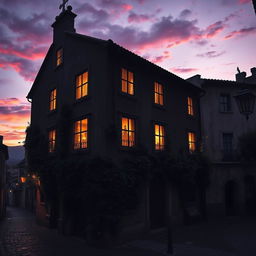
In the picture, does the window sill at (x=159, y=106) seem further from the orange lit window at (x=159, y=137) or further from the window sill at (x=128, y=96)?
the window sill at (x=128, y=96)

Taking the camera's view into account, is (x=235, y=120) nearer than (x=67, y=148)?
No

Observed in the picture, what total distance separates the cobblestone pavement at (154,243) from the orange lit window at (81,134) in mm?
4663

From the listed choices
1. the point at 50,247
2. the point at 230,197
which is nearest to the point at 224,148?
the point at 230,197

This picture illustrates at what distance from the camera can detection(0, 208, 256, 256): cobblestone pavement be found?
33.9 feet

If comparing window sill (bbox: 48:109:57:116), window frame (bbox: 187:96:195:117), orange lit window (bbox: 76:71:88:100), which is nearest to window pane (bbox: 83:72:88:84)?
orange lit window (bbox: 76:71:88:100)

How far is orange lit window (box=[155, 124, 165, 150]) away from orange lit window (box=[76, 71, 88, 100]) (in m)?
4.55

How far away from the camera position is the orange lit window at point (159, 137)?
603 inches

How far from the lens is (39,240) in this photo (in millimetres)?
13023

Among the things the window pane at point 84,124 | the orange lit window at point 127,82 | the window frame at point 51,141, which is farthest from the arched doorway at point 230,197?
the window frame at point 51,141

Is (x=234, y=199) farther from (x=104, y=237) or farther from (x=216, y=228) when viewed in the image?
(x=104, y=237)

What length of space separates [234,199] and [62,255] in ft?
45.4

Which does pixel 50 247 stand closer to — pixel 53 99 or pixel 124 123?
pixel 124 123

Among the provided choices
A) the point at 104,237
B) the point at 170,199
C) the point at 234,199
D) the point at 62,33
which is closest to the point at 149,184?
the point at 170,199

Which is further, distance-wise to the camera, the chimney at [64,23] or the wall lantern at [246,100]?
the chimney at [64,23]
